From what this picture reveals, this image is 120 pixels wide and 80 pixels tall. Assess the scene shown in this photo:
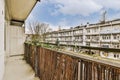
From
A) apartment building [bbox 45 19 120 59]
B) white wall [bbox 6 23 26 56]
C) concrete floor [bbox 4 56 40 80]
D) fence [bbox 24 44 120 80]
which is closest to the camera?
fence [bbox 24 44 120 80]

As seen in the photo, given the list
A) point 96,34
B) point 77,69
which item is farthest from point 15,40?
point 96,34

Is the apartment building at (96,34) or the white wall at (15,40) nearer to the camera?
the white wall at (15,40)

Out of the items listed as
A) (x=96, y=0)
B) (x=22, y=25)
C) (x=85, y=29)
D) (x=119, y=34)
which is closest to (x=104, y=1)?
(x=96, y=0)

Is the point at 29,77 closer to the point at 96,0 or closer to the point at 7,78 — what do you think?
the point at 7,78

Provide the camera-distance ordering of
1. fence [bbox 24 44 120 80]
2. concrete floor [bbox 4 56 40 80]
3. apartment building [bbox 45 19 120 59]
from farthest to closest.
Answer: apartment building [bbox 45 19 120 59] < concrete floor [bbox 4 56 40 80] < fence [bbox 24 44 120 80]

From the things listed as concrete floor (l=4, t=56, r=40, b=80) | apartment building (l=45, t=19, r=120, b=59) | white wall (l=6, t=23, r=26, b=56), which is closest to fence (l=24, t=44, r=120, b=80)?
concrete floor (l=4, t=56, r=40, b=80)

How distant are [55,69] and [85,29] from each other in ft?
60.3

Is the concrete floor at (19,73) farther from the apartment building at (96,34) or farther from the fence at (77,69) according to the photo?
the apartment building at (96,34)

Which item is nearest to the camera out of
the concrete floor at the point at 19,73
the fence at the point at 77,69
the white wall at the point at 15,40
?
the fence at the point at 77,69

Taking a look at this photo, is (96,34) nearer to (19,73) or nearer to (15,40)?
(15,40)

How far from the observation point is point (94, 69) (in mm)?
1501

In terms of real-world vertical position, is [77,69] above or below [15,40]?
below

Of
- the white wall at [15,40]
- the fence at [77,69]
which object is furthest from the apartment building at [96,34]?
the fence at [77,69]

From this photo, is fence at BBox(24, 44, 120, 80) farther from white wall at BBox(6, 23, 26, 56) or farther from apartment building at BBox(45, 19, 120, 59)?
apartment building at BBox(45, 19, 120, 59)
